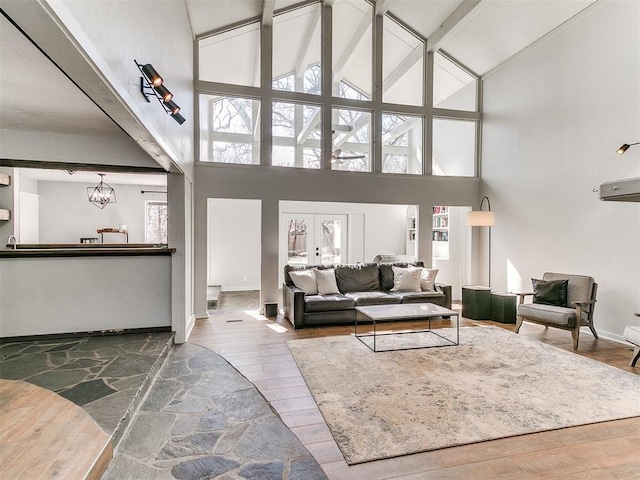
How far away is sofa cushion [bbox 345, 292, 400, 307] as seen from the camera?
532cm

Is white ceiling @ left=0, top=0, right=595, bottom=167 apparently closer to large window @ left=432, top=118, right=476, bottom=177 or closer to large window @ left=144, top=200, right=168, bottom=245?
large window @ left=432, top=118, right=476, bottom=177

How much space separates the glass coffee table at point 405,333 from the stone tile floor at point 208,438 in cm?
179

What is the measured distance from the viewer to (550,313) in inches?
172

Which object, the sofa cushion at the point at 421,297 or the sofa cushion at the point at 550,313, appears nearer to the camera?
the sofa cushion at the point at 550,313

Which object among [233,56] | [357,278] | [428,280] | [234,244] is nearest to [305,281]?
[357,278]

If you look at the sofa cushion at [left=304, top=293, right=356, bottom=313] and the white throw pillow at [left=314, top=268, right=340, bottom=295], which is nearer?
the sofa cushion at [left=304, top=293, right=356, bottom=313]

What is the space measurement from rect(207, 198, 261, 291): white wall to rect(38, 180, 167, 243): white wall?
1.62 meters

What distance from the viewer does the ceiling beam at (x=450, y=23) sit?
18.1 feet

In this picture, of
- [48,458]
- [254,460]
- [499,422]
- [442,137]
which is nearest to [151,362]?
[48,458]

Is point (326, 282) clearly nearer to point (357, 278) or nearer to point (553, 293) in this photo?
point (357, 278)

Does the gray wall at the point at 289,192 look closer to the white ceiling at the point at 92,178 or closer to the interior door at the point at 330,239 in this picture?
the white ceiling at the point at 92,178

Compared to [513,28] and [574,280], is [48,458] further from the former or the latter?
[513,28]

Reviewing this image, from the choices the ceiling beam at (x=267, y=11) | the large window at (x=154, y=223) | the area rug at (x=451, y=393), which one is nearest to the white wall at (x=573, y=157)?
the area rug at (x=451, y=393)

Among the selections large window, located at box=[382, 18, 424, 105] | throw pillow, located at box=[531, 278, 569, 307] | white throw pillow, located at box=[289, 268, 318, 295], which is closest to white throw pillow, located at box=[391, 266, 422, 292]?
white throw pillow, located at box=[289, 268, 318, 295]
